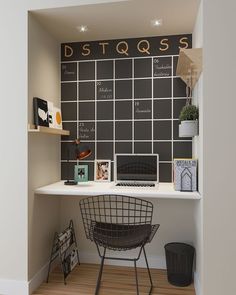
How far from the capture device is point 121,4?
2.28 meters

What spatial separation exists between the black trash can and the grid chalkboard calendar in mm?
714

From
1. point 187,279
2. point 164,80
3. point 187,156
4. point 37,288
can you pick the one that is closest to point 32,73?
point 164,80

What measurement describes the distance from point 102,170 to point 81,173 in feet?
0.86

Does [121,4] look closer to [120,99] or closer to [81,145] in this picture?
[120,99]

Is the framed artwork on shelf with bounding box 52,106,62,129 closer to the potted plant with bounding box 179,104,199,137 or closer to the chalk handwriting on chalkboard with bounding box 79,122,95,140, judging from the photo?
the chalk handwriting on chalkboard with bounding box 79,122,95,140

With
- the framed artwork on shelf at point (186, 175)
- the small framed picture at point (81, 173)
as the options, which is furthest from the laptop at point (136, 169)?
the framed artwork on shelf at point (186, 175)

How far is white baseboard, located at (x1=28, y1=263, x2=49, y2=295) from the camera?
239 centimetres
